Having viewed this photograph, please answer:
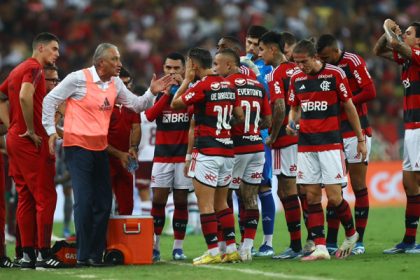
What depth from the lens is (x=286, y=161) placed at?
43.8 ft

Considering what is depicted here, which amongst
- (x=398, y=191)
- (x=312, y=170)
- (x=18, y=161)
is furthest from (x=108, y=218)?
(x=398, y=191)

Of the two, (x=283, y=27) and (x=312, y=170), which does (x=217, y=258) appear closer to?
(x=312, y=170)

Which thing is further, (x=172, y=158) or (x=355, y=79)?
(x=355, y=79)

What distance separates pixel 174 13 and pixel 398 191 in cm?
820

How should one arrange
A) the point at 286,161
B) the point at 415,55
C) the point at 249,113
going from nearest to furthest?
the point at 249,113 → the point at 415,55 → the point at 286,161

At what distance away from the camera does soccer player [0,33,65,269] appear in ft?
38.9

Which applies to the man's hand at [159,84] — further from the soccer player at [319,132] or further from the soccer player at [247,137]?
the soccer player at [319,132]

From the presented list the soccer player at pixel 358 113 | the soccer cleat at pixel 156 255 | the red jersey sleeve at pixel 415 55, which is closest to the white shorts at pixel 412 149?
the soccer player at pixel 358 113

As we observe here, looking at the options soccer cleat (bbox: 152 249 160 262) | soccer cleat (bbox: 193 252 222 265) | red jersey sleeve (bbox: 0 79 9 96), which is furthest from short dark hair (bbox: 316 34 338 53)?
red jersey sleeve (bbox: 0 79 9 96)

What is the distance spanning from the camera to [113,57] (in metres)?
12.0

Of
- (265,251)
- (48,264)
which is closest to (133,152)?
(48,264)

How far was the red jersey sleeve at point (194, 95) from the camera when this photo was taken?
11.8m

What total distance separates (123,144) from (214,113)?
1.82 meters

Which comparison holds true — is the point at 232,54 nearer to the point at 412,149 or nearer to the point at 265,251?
the point at 412,149
